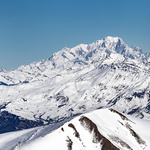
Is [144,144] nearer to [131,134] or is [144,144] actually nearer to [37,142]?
[131,134]

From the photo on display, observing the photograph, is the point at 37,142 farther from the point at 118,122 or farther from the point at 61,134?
the point at 118,122

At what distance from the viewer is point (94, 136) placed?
489 feet

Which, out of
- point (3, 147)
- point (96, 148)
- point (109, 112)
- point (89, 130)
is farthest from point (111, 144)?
point (3, 147)

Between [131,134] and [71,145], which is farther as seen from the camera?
[131,134]

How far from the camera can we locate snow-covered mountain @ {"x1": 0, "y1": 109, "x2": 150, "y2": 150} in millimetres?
139750

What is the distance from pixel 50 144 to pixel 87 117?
102 ft

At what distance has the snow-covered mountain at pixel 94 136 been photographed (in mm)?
139750

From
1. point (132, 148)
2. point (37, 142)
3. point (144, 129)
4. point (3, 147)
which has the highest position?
point (3, 147)

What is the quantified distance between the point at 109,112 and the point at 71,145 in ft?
154

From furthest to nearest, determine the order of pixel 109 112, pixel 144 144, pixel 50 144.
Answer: pixel 109 112
pixel 144 144
pixel 50 144

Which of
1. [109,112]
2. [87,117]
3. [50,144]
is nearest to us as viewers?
[50,144]

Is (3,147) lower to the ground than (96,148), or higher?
higher

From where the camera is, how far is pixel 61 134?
482 ft

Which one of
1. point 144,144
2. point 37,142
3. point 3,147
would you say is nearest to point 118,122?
point 144,144
